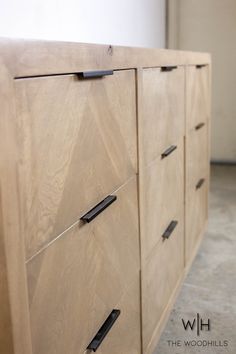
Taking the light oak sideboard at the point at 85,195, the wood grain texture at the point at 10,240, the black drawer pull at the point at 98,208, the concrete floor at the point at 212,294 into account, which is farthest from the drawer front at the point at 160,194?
the wood grain texture at the point at 10,240

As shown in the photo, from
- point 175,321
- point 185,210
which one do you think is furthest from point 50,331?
point 185,210

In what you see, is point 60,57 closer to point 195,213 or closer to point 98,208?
point 98,208

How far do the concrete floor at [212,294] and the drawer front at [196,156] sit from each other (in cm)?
40

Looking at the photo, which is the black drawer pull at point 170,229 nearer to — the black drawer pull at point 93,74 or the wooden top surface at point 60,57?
the wooden top surface at point 60,57

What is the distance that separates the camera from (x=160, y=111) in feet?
5.06

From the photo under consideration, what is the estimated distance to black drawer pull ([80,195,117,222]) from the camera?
3.20ft

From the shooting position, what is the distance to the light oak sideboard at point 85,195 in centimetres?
72

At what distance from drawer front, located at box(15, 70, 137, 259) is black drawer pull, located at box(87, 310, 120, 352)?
0.31 meters

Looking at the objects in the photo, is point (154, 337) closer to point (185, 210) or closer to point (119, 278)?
point (119, 278)

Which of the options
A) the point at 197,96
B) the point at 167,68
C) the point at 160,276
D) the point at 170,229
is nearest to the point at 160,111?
the point at 167,68

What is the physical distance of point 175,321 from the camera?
70.1 inches

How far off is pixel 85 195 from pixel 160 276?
2.45ft

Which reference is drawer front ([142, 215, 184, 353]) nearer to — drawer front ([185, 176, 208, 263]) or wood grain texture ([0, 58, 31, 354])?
drawer front ([185, 176, 208, 263])

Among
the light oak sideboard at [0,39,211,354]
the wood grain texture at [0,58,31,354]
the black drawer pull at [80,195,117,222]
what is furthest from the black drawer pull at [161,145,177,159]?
the wood grain texture at [0,58,31,354]
